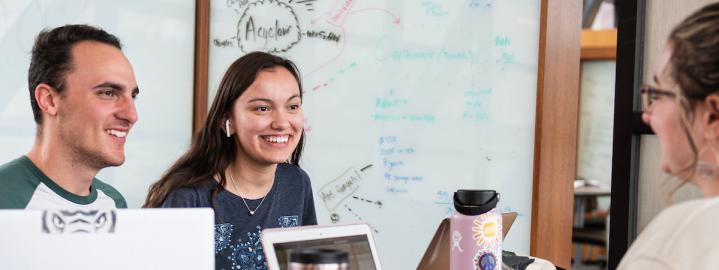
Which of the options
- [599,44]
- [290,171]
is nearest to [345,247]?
[290,171]

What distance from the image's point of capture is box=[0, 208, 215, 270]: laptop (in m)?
1.05

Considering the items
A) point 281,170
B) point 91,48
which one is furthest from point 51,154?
point 281,170

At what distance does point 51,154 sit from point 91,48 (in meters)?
0.29

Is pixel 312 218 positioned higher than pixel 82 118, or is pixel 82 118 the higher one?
pixel 82 118

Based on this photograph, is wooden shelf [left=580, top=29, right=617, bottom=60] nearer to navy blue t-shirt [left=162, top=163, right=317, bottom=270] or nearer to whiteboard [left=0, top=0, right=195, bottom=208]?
whiteboard [left=0, top=0, right=195, bottom=208]

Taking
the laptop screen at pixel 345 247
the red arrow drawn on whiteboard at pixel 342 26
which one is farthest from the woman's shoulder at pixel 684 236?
the red arrow drawn on whiteboard at pixel 342 26

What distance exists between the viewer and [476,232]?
1458 millimetres

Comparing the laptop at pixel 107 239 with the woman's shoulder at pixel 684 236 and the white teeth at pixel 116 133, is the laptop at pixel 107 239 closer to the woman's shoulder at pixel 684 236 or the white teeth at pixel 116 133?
the woman's shoulder at pixel 684 236

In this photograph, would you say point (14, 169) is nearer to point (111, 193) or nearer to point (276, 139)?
point (111, 193)

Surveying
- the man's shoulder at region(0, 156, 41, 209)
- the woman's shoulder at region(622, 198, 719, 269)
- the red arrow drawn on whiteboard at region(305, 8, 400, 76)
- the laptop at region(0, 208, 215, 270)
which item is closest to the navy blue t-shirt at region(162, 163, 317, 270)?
the man's shoulder at region(0, 156, 41, 209)

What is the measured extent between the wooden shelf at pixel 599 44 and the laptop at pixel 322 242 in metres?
6.74

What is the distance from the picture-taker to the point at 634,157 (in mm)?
2256

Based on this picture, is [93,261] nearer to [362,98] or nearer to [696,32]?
[696,32]

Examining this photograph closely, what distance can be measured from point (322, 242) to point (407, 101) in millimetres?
1646
